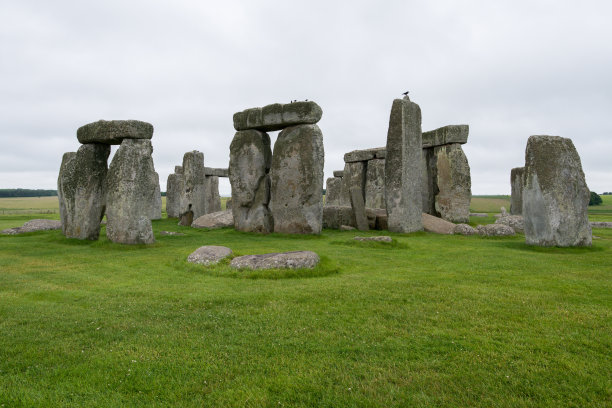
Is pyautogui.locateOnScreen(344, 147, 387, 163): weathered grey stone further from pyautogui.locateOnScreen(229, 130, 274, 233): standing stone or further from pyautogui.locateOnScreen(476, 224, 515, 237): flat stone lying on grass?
pyautogui.locateOnScreen(476, 224, 515, 237): flat stone lying on grass

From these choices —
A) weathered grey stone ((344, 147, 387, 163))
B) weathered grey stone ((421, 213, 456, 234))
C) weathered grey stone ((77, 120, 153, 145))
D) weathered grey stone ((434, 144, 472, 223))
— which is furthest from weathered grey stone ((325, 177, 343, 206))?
weathered grey stone ((77, 120, 153, 145))

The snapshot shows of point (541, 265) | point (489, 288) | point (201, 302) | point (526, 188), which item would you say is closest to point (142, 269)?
point (201, 302)

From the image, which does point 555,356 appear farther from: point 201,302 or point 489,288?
point 201,302

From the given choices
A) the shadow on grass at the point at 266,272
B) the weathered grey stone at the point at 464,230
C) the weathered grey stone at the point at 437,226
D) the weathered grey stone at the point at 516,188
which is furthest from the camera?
the weathered grey stone at the point at 516,188

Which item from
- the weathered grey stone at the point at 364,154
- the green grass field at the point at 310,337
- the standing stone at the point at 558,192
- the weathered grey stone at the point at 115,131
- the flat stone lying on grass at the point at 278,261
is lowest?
the green grass field at the point at 310,337

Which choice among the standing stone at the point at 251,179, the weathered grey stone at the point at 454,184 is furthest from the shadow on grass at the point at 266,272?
the weathered grey stone at the point at 454,184

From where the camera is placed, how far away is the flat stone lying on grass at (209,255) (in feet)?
27.0

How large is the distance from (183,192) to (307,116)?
10.5 meters

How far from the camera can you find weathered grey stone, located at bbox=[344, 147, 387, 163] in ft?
75.8

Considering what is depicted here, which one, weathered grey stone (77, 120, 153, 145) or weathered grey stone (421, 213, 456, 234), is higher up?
weathered grey stone (77, 120, 153, 145)

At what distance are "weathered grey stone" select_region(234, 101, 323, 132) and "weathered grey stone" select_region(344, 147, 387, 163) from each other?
9.11 m

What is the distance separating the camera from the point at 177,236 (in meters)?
14.1

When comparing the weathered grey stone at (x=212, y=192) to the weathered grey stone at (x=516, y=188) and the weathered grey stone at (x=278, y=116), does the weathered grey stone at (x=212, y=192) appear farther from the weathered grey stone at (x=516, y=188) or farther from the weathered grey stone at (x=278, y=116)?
the weathered grey stone at (x=516, y=188)

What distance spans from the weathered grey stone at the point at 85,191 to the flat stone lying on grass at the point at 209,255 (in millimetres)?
5635
